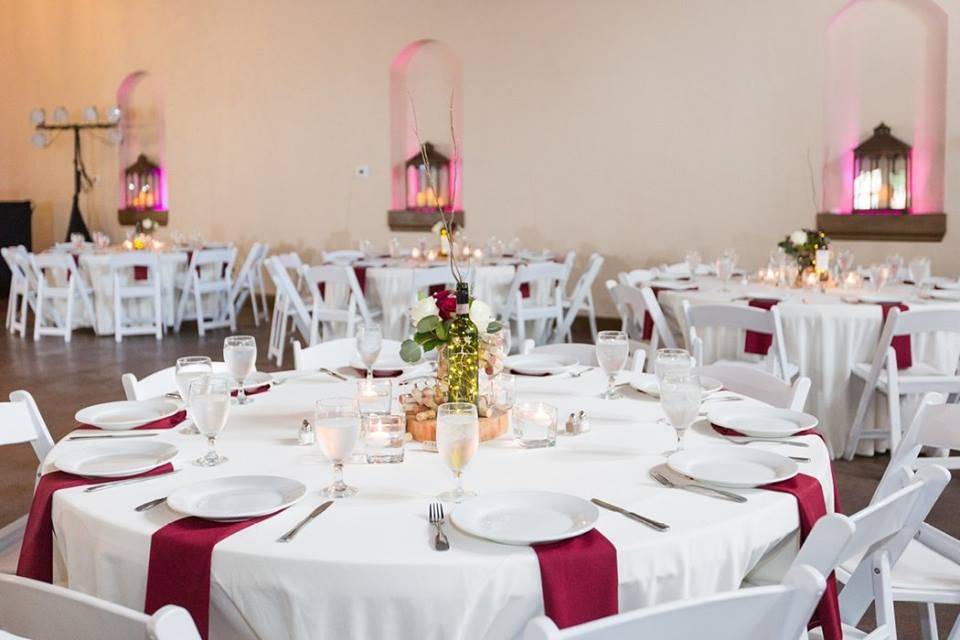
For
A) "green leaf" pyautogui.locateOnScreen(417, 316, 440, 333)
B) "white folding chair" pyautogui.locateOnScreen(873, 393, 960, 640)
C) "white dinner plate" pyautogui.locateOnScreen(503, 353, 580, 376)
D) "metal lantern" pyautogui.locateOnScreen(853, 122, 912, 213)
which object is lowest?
"white folding chair" pyautogui.locateOnScreen(873, 393, 960, 640)

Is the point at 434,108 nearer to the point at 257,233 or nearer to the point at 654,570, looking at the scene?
the point at 257,233

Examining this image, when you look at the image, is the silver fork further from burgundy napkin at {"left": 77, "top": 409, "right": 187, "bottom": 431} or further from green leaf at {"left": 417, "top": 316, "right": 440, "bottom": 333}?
burgundy napkin at {"left": 77, "top": 409, "right": 187, "bottom": 431}

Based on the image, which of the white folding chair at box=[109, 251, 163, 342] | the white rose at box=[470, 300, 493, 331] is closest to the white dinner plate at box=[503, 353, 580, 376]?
the white rose at box=[470, 300, 493, 331]

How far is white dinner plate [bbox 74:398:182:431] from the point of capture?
87.4 inches

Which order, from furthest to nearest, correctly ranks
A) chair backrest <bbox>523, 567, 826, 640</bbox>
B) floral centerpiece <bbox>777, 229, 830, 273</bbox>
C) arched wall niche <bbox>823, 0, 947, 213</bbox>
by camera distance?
arched wall niche <bbox>823, 0, 947, 213</bbox> → floral centerpiece <bbox>777, 229, 830, 273</bbox> → chair backrest <bbox>523, 567, 826, 640</bbox>

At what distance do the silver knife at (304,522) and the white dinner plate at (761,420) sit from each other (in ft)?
3.18

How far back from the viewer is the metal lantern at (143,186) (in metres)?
12.1

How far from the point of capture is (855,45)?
798 cm

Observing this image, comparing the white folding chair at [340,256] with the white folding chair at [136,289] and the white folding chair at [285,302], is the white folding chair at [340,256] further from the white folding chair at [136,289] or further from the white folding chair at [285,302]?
the white folding chair at [136,289]

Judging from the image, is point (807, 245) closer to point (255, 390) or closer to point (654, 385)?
point (654, 385)

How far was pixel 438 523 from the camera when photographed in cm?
Answer: 159

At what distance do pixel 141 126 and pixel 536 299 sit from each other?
7262mm

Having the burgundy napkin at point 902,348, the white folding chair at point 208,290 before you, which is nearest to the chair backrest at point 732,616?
the burgundy napkin at point 902,348

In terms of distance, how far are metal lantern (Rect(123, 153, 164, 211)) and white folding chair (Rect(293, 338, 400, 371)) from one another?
9634 mm
